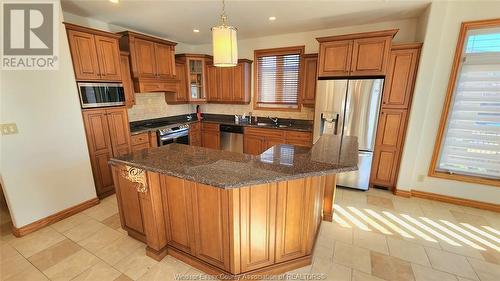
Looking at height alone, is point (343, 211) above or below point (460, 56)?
below

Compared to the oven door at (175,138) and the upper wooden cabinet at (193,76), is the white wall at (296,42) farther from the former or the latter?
the oven door at (175,138)

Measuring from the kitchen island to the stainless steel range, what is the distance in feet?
5.91

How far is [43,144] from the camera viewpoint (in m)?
2.35

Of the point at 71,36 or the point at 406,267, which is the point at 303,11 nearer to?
the point at 71,36

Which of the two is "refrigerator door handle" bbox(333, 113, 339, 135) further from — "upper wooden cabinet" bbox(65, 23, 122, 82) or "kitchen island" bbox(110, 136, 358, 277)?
"upper wooden cabinet" bbox(65, 23, 122, 82)

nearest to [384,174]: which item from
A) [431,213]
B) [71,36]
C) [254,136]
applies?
[431,213]

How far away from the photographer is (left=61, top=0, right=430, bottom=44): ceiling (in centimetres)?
257

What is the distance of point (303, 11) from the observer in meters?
2.84

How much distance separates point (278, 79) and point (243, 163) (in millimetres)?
2967

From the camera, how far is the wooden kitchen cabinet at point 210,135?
15.1 feet

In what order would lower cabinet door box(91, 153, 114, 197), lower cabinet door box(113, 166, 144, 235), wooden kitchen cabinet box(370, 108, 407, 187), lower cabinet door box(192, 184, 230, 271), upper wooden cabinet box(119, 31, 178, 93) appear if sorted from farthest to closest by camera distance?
upper wooden cabinet box(119, 31, 178, 93)
wooden kitchen cabinet box(370, 108, 407, 187)
lower cabinet door box(91, 153, 114, 197)
lower cabinet door box(113, 166, 144, 235)
lower cabinet door box(192, 184, 230, 271)

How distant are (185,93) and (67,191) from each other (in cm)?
267

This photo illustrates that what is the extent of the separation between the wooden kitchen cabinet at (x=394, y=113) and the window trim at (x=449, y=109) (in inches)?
15.2

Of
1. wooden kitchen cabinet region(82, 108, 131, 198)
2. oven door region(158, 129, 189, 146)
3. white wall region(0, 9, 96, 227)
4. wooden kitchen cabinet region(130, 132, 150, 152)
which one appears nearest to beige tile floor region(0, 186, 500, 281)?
white wall region(0, 9, 96, 227)
